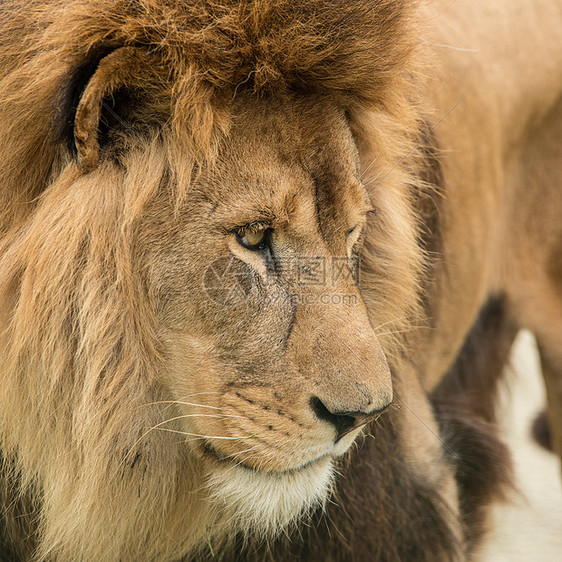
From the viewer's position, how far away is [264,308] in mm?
1850

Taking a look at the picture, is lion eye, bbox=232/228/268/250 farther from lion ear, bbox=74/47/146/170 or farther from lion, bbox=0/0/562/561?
lion ear, bbox=74/47/146/170

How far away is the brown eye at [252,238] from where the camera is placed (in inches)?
72.3

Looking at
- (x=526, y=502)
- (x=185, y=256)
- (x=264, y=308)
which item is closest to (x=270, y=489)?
(x=264, y=308)

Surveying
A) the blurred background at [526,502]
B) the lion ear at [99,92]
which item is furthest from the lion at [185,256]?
the blurred background at [526,502]

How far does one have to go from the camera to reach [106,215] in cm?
184

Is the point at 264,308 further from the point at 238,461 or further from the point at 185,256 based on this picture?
the point at 238,461

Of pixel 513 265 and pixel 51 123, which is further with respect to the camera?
pixel 513 265

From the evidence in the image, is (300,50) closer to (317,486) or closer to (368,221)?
(368,221)

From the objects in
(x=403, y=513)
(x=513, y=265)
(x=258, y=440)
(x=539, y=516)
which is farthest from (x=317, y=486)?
(x=539, y=516)

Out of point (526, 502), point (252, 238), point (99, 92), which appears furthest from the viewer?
point (526, 502)

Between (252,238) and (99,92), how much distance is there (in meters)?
0.44

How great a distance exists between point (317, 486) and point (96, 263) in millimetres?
721

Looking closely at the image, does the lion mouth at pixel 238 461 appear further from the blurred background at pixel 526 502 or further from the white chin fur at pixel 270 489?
the blurred background at pixel 526 502

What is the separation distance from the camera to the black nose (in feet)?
5.86
